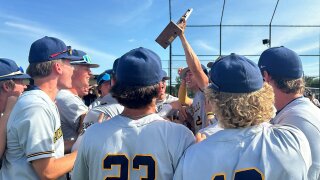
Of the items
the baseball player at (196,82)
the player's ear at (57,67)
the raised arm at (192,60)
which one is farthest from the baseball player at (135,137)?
the raised arm at (192,60)

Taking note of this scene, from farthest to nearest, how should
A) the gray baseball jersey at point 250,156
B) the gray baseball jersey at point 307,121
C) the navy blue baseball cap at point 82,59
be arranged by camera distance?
the navy blue baseball cap at point 82,59, the gray baseball jersey at point 307,121, the gray baseball jersey at point 250,156

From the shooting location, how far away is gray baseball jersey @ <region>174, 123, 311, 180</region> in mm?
1682

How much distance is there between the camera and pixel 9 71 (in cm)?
295

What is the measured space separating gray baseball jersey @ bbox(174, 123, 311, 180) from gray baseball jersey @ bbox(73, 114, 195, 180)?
0.44 ft

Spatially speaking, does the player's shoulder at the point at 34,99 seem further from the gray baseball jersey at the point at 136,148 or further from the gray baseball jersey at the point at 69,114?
→ the gray baseball jersey at the point at 69,114

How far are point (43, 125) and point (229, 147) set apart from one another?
1.35m

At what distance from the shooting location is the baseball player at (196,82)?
3.62 metres

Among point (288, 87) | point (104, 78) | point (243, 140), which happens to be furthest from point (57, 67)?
point (104, 78)

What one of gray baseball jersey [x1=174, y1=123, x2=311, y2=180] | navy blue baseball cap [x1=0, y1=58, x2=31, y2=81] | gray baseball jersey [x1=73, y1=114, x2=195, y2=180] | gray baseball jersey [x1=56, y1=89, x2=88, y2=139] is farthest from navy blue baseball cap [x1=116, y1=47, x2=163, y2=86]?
gray baseball jersey [x1=56, y1=89, x2=88, y2=139]

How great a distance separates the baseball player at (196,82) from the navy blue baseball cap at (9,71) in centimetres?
161

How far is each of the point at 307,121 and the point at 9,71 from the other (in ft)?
8.27

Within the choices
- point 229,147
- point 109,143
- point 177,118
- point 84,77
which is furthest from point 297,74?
point 84,77

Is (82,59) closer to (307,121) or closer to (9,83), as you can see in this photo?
(9,83)

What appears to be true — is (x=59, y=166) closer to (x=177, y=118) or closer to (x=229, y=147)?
(x=229, y=147)
